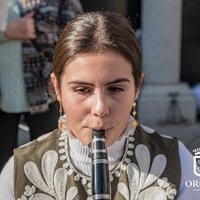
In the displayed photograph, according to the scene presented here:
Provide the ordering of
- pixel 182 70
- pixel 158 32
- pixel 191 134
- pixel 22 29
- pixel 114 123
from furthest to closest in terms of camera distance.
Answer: pixel 182 70 → pixel 158 32 → pixel 191 134 → pixel 22 29 → pixel 114 123

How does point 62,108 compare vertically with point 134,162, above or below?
above

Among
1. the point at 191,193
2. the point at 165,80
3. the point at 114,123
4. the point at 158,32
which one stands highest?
the point at 158,32

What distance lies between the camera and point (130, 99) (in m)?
1.63

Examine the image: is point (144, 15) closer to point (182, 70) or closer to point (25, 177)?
point (182, 70)

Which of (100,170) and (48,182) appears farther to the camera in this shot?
(48,182)

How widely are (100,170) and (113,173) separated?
0.33 m

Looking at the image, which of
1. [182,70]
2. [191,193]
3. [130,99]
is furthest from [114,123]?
[182,70]

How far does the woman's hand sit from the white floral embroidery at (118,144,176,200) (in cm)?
127

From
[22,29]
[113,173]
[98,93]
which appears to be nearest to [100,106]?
[98,93]

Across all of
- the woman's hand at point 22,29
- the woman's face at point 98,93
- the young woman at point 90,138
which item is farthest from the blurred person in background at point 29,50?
the woman's face at point 98,93

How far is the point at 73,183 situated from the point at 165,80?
4245 mm

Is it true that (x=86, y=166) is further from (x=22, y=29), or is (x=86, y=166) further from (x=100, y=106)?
(x=22, y=29)

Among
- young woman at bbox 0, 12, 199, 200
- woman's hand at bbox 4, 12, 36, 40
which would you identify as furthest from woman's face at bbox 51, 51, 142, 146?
woman's hand at bbox 4, 12, 36, 40

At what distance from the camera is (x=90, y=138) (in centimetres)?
159
